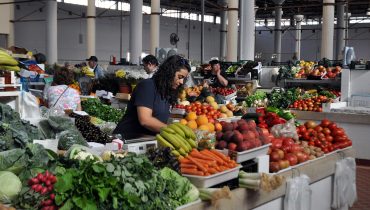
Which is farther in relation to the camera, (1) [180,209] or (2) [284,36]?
(2) [284,36]

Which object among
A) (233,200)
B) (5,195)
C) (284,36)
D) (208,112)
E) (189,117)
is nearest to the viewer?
(5,195)

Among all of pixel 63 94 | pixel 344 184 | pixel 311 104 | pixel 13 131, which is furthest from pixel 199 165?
pixel 311 104

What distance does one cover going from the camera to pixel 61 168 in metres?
3.05

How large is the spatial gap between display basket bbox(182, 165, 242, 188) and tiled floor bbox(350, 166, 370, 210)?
9.82 feet

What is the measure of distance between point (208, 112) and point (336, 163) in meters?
2.41

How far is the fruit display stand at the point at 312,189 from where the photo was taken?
3.78 m

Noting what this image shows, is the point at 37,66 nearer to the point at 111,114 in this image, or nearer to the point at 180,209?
the point at 111,114

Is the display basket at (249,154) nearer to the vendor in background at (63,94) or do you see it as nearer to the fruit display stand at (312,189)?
the fruit display stand at (312,189)

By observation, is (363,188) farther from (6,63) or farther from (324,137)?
(6,63)

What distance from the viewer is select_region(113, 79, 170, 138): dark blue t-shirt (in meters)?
4.43

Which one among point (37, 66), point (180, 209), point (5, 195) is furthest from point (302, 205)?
point (37, 66)

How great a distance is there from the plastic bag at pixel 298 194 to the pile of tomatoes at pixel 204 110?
2.77 meters

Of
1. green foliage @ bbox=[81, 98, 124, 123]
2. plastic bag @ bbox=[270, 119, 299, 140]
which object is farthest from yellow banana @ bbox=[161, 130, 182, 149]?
green foliage @ bbox=[81, 98, 124, 123]

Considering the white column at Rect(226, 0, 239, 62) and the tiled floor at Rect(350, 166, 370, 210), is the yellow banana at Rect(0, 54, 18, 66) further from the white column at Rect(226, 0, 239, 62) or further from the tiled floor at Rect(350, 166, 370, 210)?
the white column at Rect(226, 0, 239, 62)
